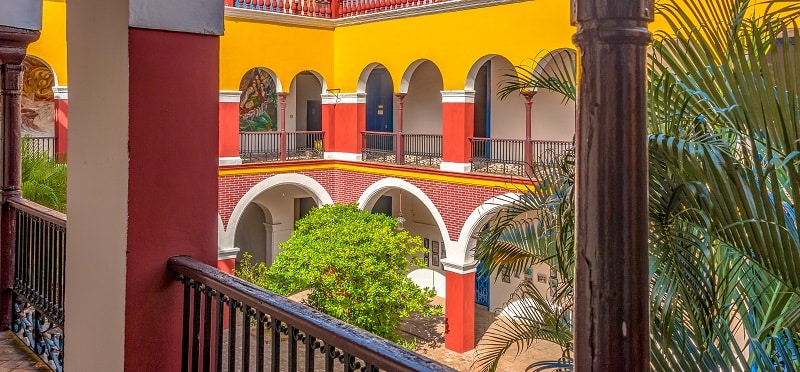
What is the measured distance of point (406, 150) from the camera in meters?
17.6

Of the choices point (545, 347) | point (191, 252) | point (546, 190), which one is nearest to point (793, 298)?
point (546, 190)

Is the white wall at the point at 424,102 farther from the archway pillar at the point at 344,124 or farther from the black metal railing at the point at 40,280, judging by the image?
the black metal railing at the point at 40,280

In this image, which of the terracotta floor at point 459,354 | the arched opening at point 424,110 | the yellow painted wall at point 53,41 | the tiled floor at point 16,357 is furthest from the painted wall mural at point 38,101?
the tiled floor at point 16,357

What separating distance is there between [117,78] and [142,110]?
0.18 meters

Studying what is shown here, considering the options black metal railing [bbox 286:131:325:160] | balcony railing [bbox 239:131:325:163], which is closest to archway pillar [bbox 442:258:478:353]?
black metal railing [bbox 286:131:325:160]

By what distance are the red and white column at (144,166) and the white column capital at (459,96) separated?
1141 cm

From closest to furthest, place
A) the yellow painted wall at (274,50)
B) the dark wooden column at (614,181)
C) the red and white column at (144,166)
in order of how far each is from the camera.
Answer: the dark wooden column at (614,181) < the red and white column at (144,166) < the yellow painted wall at (274,50)

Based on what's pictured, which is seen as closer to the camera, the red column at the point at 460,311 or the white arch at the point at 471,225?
the white arch at the point at 471,225

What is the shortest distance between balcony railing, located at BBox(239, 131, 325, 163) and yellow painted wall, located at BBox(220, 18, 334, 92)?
1.35 m

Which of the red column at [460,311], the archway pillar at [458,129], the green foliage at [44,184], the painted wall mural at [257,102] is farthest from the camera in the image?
the painted wall mural at [257,102]

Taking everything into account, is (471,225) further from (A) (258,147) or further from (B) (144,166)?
(B) (144,166)

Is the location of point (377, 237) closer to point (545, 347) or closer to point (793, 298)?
point (545, 347)

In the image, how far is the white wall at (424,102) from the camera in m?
17.5

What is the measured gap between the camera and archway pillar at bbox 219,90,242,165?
14.3 meters
